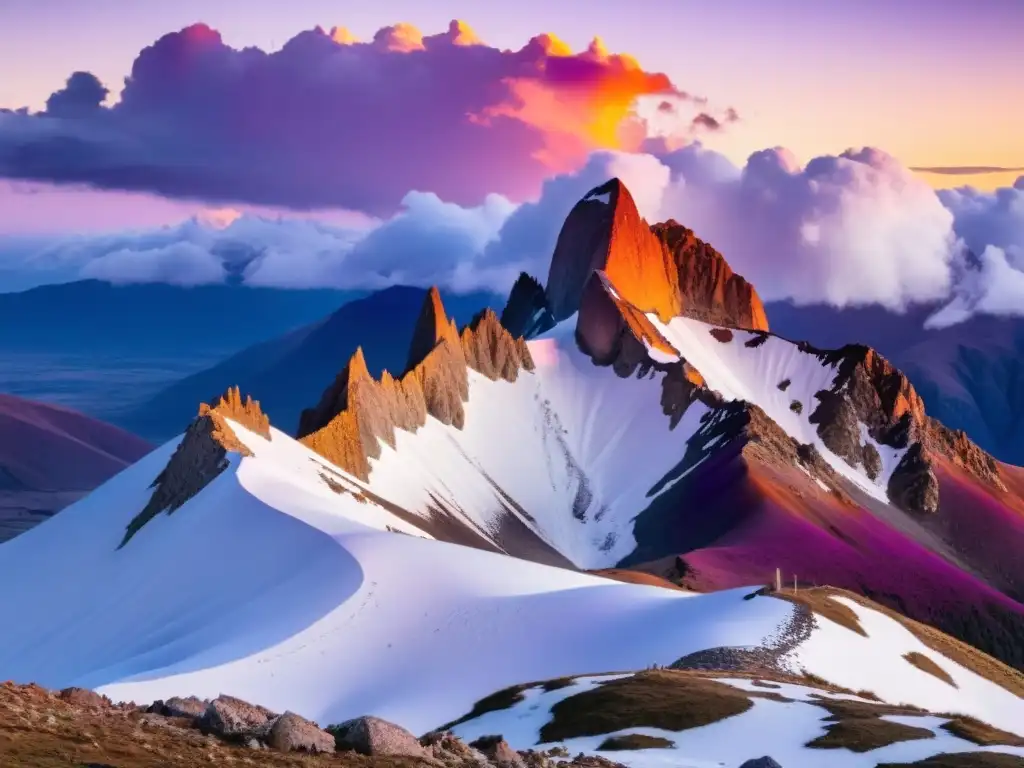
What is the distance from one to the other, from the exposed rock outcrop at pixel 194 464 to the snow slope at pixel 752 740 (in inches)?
3015

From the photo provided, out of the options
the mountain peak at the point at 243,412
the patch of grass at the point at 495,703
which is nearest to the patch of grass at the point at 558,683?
the patch of grass at the point at 495,703

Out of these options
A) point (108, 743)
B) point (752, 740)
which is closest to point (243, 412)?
point (752, 740)

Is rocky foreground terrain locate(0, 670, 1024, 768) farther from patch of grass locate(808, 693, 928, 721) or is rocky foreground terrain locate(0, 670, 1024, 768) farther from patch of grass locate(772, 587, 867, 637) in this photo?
patch of grass locate(772, 587, 867, 637)

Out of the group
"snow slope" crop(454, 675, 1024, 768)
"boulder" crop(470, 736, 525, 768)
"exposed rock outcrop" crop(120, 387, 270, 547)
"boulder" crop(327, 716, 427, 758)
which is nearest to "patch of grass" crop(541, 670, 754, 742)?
"snow slope" crop(454, 675, 1024, 768)

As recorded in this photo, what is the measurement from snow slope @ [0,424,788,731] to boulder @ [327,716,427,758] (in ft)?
106

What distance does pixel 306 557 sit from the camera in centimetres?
10100

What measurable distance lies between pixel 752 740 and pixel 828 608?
1609 inches

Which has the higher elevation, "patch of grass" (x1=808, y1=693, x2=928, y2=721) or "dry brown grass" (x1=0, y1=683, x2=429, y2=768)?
"dry brown grass" (x1=0, y1=683, x2=429, y2=768)

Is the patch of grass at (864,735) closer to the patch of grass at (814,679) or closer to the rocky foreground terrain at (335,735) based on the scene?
the rocky foreground terrain at (335,735)

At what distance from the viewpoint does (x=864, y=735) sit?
46906 millimetres

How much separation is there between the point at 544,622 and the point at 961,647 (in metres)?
32.4

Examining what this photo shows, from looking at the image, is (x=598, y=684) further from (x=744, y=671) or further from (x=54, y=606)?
(x=54, y=606)

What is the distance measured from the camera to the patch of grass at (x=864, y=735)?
151 ft

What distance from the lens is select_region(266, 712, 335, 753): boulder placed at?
113 ft
